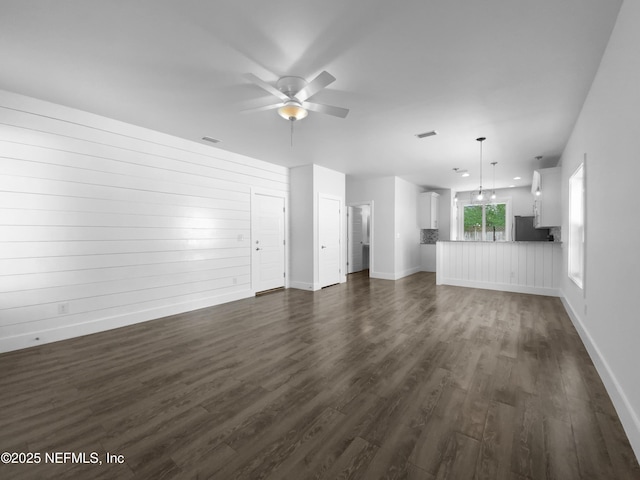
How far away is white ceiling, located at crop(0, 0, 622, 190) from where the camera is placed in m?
1.98

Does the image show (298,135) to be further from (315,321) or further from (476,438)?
(476,438)

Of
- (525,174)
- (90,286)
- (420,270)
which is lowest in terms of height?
(420,270)

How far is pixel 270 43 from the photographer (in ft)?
7.50

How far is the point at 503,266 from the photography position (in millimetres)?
6117

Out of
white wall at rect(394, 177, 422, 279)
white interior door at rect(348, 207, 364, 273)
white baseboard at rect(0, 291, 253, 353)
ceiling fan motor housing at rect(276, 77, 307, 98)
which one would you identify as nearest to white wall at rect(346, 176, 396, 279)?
white wall at rect(394, 177, 422, 279)

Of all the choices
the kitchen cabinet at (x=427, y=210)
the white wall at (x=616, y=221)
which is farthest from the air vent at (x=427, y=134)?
the kitchen cabinet at (x=427, y=210)

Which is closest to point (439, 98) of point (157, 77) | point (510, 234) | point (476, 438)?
point (157, 77)

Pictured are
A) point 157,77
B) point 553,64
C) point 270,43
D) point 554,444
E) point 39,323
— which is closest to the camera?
point 554,444

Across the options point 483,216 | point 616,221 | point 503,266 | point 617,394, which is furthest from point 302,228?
point 483,216

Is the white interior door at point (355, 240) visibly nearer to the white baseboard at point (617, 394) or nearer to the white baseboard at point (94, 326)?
the white baseboard at point (94, 326)

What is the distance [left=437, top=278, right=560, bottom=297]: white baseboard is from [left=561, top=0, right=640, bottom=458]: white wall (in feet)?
9.83

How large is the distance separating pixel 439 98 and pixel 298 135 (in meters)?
2.05

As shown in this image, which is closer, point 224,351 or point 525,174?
point 224,351

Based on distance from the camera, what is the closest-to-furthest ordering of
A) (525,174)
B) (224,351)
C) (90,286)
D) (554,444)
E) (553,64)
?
(554,444), (553,64), (224,351), (90,286), (525,174)
